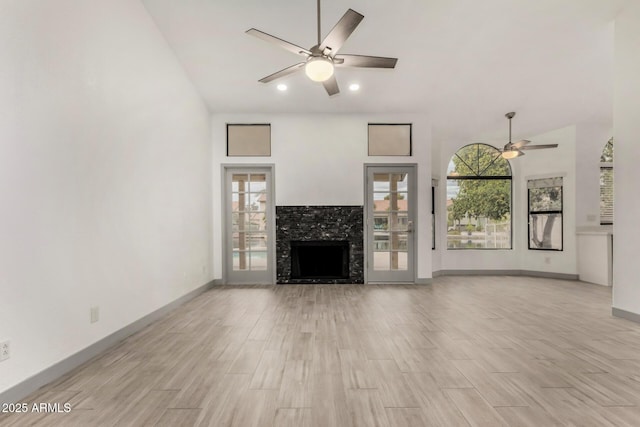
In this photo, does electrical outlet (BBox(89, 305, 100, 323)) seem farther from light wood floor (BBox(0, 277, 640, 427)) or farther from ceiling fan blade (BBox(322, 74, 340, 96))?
ceiling fan blade (BBox(322, 74, 340, 96))

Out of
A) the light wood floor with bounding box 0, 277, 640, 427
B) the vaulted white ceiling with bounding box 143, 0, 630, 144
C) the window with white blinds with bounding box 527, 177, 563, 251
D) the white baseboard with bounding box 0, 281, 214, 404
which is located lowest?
the light wood floor with bounding box 0, 277, 640, 427

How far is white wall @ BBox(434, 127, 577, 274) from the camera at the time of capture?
20.5 ft

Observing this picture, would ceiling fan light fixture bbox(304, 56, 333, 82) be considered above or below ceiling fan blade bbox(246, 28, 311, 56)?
below

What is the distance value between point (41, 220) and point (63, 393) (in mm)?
1175

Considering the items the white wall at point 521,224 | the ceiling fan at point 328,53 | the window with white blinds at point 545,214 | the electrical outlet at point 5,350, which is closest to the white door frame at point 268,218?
the ceiling fan at point 328,53

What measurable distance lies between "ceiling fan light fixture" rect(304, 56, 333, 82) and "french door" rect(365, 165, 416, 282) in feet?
9.35

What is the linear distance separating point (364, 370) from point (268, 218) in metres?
3.76

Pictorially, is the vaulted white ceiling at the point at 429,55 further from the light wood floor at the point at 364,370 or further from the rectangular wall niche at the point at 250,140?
the light wood floor at the point at 364,370

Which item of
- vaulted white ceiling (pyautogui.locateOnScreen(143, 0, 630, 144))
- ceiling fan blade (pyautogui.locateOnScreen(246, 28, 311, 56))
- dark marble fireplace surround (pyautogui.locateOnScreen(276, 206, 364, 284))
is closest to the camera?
ceiling fan blade (pyautogui.locateOnScreen(246, 28, 311, 56))

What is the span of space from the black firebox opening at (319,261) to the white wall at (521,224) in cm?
220

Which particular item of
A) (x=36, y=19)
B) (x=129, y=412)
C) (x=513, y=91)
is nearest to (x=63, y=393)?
(x=129, y=412)

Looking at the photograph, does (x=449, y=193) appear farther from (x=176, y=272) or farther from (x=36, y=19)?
(x=36, y=19)

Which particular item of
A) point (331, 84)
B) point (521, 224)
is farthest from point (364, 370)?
point (521, 224)

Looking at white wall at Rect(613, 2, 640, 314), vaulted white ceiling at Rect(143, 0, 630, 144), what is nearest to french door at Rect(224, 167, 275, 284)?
vaulted white ceiling at Rect(143, 0, 630, 144)
